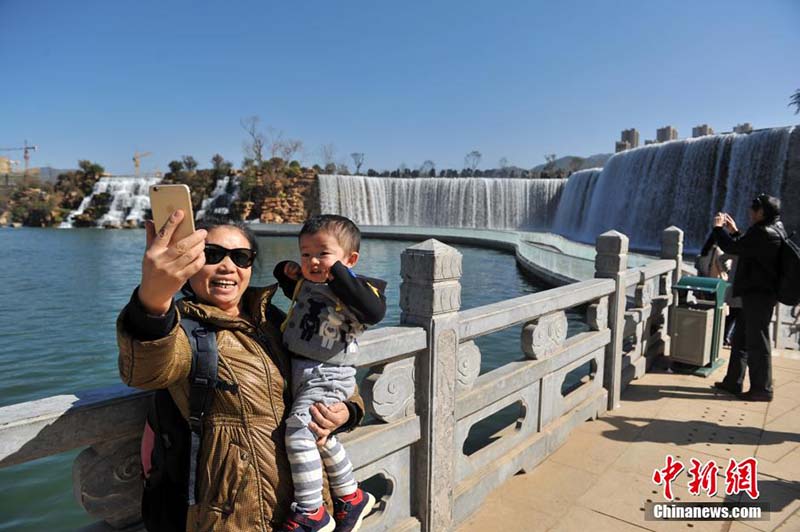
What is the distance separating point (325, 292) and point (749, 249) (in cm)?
465

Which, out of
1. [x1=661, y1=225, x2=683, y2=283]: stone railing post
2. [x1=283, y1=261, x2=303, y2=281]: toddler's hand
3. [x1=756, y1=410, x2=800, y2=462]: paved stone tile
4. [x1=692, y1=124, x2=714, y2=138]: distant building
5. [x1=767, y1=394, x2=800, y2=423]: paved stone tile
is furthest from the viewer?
[x1=692, y1=124, x2=714, y2=138]: distant building

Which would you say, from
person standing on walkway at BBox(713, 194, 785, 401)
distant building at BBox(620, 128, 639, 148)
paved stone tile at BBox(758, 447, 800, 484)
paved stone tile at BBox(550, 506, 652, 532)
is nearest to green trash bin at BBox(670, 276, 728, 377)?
person standing on walkway at BBox(713, 194, 785, 401)

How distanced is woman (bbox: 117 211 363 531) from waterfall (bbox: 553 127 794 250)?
23596 mm

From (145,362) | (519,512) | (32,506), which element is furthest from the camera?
(32,506)

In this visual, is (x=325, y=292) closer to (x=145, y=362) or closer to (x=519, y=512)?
(x=145, y=362)

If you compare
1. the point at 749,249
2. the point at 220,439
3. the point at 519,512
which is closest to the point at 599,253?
the point at 749,249

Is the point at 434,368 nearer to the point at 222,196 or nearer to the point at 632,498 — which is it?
the point at 632,498

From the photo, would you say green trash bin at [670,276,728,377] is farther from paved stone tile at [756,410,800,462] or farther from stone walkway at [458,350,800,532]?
paved stone tile at [756,410,800,462]

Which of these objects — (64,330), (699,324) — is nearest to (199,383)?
(699,324)

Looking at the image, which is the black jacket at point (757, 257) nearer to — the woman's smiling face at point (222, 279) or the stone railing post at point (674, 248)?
the stone railing post at point (674, 248)

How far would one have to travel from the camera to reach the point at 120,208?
50.5 metres

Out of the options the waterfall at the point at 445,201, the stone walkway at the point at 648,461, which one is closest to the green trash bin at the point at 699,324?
the stone walkway at the point at 648,461

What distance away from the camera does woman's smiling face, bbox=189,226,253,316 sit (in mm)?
1776

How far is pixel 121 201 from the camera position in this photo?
166 feet
